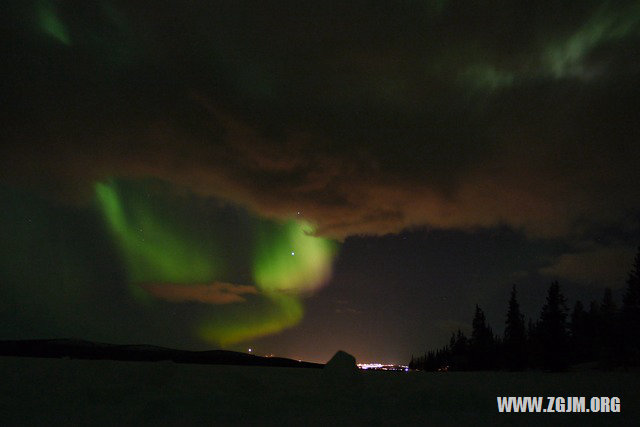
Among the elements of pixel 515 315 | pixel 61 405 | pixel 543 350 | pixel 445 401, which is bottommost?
pixel 61 405

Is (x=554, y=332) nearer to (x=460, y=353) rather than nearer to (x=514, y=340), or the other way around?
(x=514, y=340)

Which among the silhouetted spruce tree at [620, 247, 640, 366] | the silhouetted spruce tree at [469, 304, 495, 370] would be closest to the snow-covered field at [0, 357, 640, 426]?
the silhouetted spruce tree at [620, 247, 640, 366]

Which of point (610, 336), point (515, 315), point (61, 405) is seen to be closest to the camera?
point (61, 405)

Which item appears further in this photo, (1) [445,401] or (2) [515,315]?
(2) [515,315]

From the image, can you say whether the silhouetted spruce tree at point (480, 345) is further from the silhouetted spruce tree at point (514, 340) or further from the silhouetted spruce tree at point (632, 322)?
the silhouetted spruce tree at point (632, 322)

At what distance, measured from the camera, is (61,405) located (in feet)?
51.8

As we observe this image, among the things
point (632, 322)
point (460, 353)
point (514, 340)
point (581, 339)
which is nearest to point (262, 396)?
point (632, 322)

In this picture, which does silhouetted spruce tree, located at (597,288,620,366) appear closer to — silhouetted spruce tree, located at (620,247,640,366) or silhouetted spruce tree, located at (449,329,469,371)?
silhouetted spruce tree, located at (620,247,640,366)

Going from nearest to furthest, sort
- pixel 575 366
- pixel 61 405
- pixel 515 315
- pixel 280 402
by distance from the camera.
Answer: pixel 61 405 → pixel 280 402 → pixel 575 366 → pixel 515 315

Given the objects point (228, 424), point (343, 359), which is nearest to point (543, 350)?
point (343, 359)

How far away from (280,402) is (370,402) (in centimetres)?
387

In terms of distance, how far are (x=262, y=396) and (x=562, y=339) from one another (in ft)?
199

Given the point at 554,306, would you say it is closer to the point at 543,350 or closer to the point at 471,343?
the point at 543,350

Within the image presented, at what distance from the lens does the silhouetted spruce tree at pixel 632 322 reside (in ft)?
184
